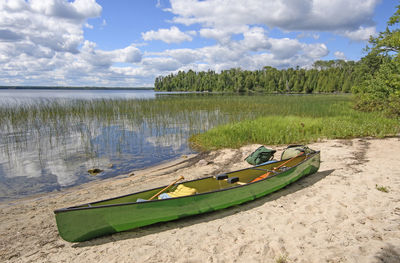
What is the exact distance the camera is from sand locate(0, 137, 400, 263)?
3197mm

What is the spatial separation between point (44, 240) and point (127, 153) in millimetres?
6073

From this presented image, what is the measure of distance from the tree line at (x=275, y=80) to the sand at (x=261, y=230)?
69.7 metres

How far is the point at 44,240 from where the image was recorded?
12.5 ft

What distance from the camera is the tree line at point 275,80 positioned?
69.8 m

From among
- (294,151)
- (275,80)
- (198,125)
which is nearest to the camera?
(294,151)

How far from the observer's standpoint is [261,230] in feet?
12.4

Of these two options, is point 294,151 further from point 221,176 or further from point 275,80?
point 275,80

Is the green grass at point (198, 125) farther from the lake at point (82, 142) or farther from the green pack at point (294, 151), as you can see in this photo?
the green pack at point (294, 151)

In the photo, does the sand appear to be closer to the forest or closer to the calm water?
the calm water

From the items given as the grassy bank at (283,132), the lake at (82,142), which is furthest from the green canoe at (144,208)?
the grassy bank at (283,132)

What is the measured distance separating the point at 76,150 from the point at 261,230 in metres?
8.72

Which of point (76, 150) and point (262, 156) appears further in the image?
point (76, 150)

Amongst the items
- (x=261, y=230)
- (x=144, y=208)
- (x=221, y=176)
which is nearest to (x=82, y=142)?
(x=221, y=176)

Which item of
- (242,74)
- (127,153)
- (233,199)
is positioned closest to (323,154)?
(233,199)
